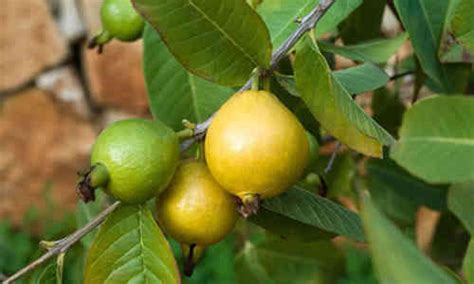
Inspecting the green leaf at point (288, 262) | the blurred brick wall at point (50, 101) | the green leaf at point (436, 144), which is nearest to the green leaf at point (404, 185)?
the green leaf at point (288, 262)

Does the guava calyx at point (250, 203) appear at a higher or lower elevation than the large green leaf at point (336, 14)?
higher

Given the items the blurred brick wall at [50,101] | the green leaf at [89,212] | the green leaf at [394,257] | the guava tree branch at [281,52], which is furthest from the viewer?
the blurred brick wall at [50,101]

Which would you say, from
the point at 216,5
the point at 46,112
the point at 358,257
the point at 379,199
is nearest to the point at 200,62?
the point at 216,5

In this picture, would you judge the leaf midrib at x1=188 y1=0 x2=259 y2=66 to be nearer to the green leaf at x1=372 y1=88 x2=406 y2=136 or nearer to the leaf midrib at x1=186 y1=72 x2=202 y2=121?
the leaf midrib at x1=186 y1=72 x2=202 y2=121

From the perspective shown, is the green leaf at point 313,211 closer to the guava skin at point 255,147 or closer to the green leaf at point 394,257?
the guava skin at point 255,147

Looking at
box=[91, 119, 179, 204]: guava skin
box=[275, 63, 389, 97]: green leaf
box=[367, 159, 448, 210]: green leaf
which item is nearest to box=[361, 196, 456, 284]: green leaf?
box=[91, 119, 179, 204]: guava skin

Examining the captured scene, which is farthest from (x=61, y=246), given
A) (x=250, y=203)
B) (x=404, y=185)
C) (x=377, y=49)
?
(x=404, y=185)

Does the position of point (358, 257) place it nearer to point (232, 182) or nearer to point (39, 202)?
point (39, 202)

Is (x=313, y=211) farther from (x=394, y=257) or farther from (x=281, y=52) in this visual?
(x=394, y=257)
